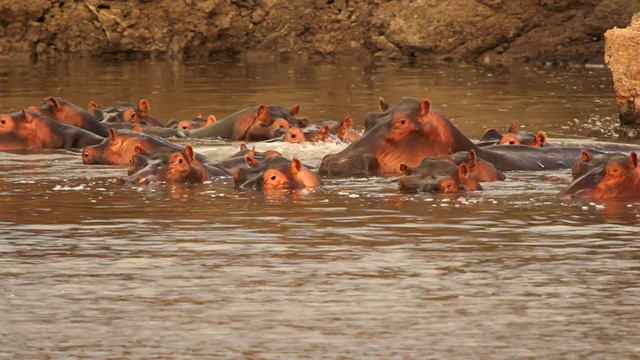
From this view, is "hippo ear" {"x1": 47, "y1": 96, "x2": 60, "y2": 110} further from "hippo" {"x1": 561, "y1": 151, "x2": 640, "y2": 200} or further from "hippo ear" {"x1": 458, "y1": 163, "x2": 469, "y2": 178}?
"hippo" {"x1": 561, "y1": 151, "x2": 640, "y2": 200}

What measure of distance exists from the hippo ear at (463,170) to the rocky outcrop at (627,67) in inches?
219

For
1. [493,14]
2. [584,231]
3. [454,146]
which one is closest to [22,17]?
[493,14]

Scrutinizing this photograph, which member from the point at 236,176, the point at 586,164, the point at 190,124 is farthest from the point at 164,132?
the point at 586,164

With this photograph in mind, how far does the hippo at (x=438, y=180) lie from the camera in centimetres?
962

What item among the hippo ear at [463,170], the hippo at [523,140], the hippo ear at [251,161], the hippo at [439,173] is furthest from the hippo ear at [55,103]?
the hippo ear at [463,170]

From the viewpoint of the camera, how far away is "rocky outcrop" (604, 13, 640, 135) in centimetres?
1492

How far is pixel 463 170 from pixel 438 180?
167 millimetres

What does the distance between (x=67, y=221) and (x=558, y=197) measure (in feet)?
9.63

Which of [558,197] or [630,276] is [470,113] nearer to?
[558,197]

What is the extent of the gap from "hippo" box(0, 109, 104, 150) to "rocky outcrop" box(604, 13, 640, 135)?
5.13m

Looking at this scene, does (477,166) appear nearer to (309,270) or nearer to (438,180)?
(438,180)

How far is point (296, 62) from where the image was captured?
2969 cm

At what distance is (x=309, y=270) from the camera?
271 inches

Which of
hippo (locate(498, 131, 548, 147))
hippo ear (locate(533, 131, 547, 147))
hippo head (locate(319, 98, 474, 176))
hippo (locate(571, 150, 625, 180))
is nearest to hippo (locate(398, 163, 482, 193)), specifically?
hippo (locate(571, 150, 625, 180))
